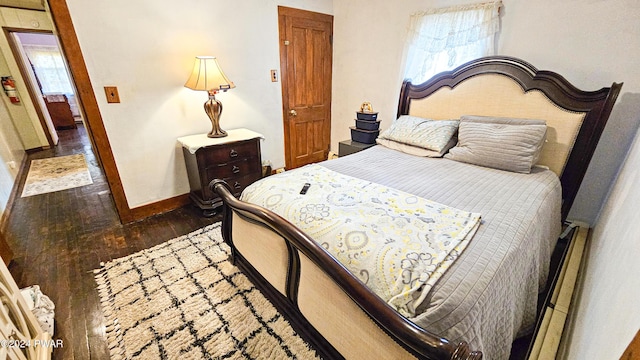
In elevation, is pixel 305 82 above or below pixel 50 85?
above

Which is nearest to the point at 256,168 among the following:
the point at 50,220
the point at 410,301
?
the point at 50,220

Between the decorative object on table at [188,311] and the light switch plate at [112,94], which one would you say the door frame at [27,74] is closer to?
the light switch plate at [112,94]

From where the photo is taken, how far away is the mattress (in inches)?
31.6

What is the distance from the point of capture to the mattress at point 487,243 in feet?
2.64

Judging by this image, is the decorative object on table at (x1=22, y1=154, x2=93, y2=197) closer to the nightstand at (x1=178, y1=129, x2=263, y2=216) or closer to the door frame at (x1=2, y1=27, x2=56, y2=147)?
the door frame at (x1=2, y1=27, x2=56, y2=147)

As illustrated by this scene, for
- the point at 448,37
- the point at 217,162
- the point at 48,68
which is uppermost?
the point at 448,37

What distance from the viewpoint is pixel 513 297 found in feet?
3.42

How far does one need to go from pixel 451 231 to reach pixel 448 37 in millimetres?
2170

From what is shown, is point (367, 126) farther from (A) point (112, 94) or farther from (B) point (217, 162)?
(A) point (112, 94)

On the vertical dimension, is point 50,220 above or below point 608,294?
below

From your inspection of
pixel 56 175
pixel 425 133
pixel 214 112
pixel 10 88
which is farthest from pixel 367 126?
pixel 10 88

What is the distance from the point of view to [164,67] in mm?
2297

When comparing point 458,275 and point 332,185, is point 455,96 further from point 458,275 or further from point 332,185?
point 458,275

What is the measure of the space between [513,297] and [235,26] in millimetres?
3103
